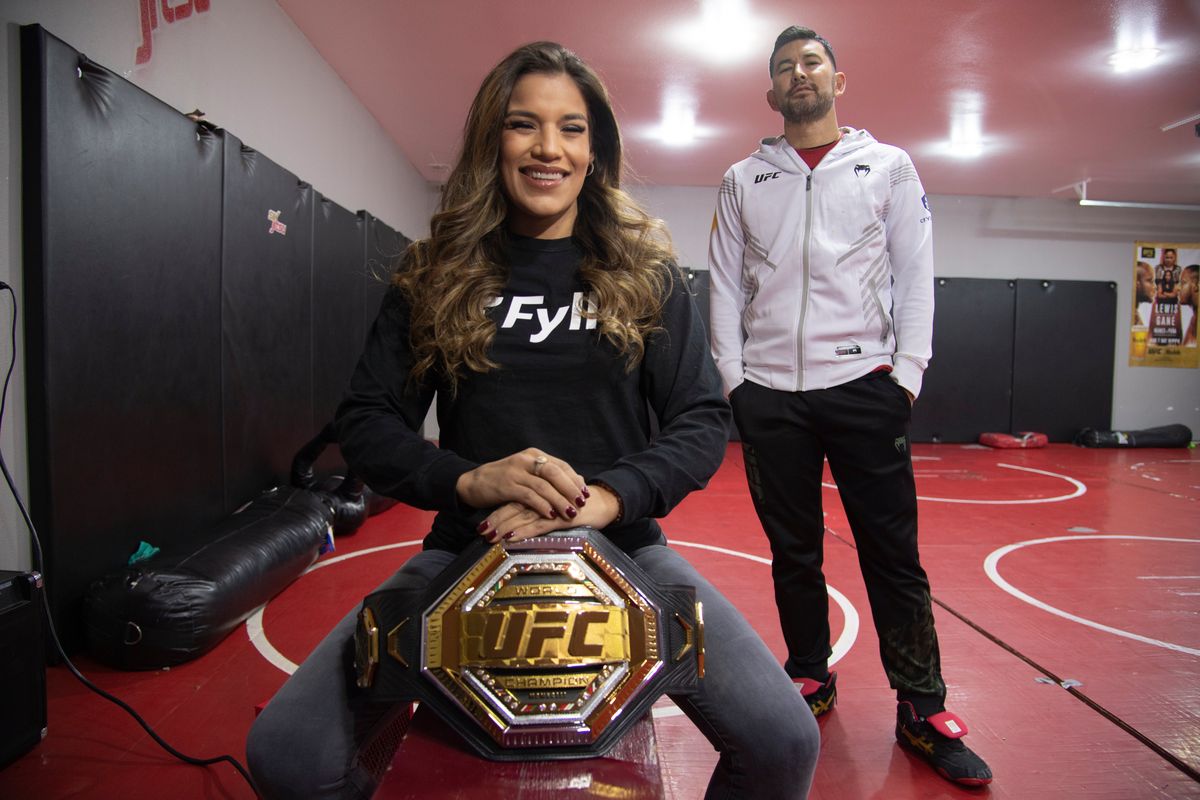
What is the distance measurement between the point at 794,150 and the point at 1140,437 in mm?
9981

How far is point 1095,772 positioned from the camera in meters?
1.92

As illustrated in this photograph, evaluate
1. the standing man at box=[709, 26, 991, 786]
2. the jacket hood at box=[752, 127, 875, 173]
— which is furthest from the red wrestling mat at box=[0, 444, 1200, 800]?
the jacket hood at box=[752, 127, 875, 173]

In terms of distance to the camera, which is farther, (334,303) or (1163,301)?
(1163,301)

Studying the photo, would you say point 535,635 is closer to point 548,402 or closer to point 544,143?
point 548,402

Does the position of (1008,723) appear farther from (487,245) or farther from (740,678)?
(487,245)

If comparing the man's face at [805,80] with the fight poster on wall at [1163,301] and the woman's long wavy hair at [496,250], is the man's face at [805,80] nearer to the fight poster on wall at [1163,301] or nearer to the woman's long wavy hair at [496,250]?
the woman's long wavy hair at [496,250]

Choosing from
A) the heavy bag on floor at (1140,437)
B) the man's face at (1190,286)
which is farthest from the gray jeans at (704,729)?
the man's face at (1190,286)

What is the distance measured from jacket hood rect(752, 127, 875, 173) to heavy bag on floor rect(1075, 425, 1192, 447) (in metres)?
9.35

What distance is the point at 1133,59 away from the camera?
5234 mm

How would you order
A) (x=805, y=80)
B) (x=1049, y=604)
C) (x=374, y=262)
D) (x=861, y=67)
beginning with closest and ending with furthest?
(x=805, y=80) → (x=1049, y=604) → (x=861, y=67) → (x=374, y=262)

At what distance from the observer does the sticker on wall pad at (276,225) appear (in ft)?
13.3

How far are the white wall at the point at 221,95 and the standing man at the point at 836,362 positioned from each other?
238 centimetres

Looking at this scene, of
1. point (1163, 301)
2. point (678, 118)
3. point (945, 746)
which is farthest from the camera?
point (1163, 301)

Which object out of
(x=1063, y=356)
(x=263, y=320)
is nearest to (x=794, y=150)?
(x=263, y=320)
